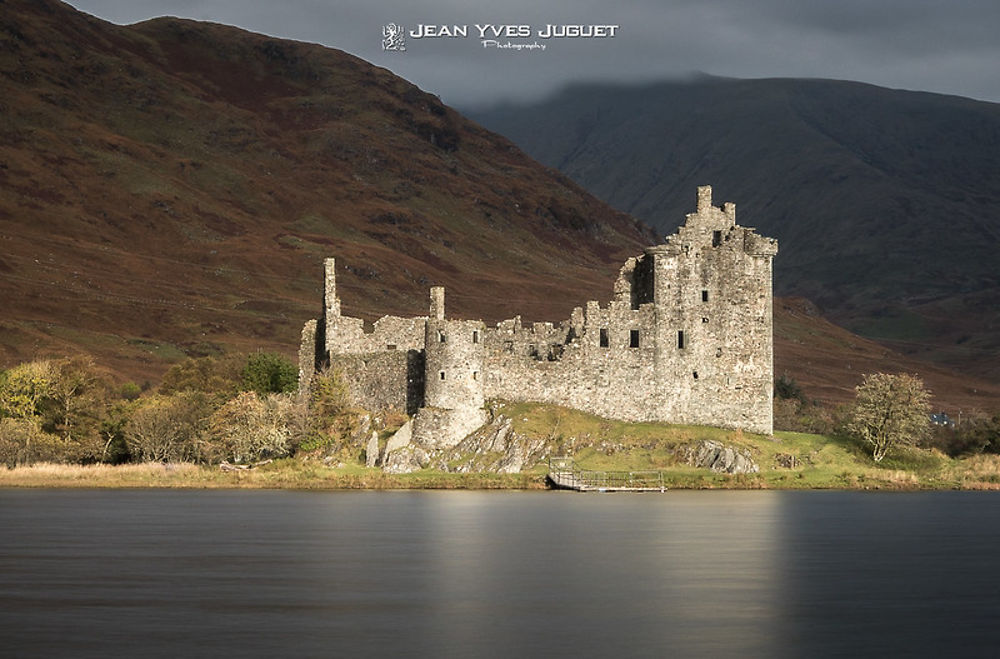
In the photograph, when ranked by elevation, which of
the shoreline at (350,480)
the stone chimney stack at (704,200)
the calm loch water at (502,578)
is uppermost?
the stone chimney stack at (704,200)

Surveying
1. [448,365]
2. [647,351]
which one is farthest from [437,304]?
[647,351]

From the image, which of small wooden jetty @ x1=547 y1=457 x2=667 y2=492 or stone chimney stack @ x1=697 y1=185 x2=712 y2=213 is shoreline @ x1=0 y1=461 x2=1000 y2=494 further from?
stone chimney stack @ x1=697 y1=185 x2=712 y2=213

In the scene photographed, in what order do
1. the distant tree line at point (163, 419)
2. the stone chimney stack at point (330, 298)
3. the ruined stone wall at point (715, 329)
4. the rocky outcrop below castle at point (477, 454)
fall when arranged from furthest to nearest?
the stone chimney stack at point (330, 298) → the distant tree line at point (163, 419) → the ruined stone wall at point (715, 329) → the rocky outcrop below castle at point (477, 454)

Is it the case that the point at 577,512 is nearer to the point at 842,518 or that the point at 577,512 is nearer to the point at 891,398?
the point at 842,518

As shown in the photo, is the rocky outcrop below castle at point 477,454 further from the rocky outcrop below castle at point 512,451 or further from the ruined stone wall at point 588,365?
the ruined stone wall at point 588,365

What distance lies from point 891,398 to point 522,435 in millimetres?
21868

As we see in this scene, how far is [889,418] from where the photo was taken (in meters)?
84.4

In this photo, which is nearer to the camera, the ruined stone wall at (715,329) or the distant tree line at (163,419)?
the ruined stone wall at (715,329)

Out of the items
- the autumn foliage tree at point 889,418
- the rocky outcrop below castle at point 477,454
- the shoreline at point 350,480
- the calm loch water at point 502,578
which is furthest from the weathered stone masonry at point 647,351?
the calm loch water at point 502,578

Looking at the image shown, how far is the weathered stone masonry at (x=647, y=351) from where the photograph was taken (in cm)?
7969

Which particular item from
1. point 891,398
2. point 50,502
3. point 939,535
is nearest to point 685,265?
point 891,398

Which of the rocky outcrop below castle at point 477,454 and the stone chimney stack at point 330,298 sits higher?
the stone chimney stack at point 330,298

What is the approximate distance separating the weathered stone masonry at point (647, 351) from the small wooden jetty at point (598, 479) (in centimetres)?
435

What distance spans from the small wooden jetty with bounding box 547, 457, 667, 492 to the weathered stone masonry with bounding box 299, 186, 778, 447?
4348 mm
